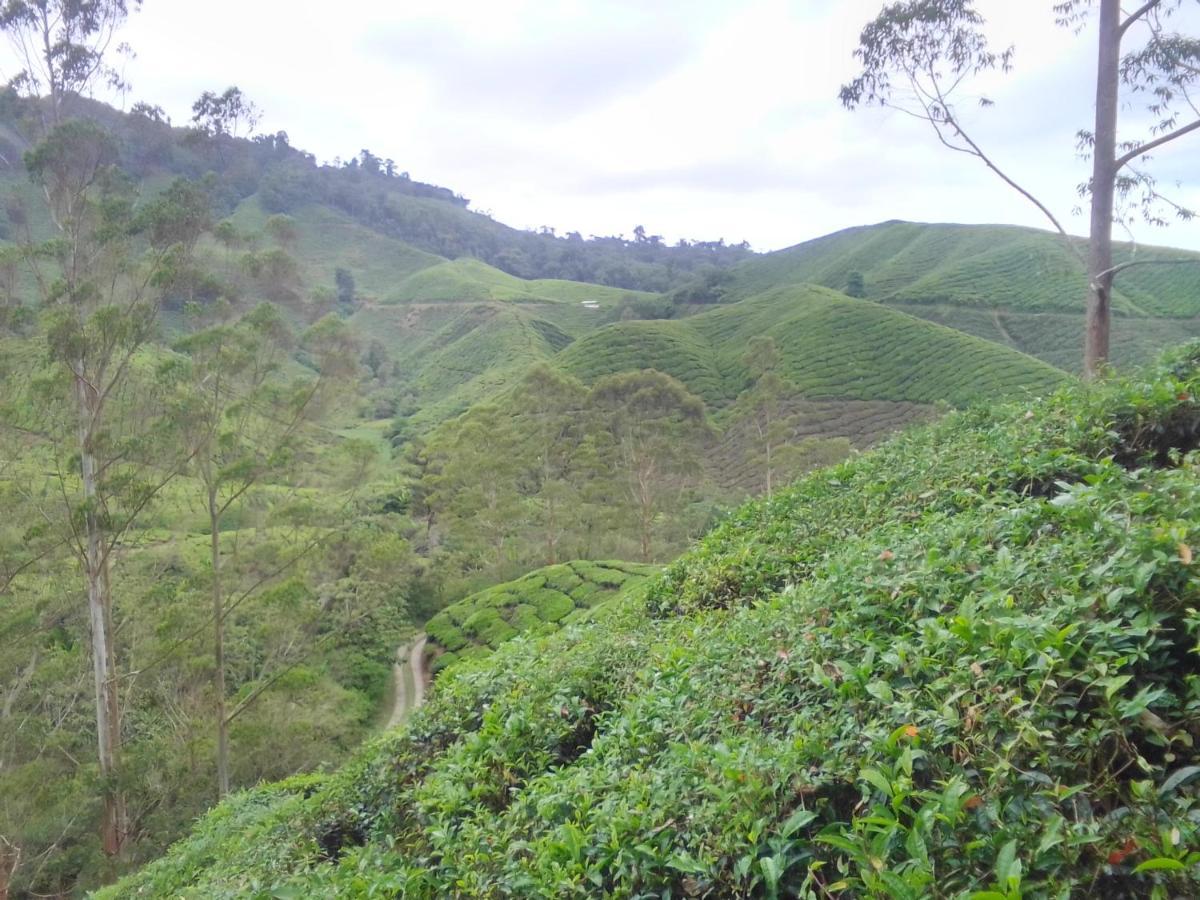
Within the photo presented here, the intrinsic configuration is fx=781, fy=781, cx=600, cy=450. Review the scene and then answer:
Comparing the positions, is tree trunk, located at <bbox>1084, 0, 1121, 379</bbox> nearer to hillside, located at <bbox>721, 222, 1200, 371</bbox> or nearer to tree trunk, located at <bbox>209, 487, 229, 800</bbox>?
tree trunk, located at <bbox>209, 487, 229, 800</bbox>

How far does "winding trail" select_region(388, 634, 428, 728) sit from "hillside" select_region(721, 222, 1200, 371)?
2532 cm

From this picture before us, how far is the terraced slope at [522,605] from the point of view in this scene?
18734 millimetres

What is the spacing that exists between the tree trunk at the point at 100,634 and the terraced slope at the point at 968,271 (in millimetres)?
30153

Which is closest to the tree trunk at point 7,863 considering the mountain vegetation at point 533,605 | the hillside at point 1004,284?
the mountain vegetation at point 533,605

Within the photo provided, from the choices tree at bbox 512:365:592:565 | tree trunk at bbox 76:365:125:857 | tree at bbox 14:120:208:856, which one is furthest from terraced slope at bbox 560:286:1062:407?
tree trunk at bbox 76:365:125:857

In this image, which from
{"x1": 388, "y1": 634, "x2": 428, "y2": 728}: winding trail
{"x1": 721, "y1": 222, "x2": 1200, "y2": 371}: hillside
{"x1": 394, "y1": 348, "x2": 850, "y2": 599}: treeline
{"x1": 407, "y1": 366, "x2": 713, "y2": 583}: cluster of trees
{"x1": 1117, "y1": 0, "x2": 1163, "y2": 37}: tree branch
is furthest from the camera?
{"x1": 721, "y1": 222, "x2": 1200, "y2": 371}: hillside

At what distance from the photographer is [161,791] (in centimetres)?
1364

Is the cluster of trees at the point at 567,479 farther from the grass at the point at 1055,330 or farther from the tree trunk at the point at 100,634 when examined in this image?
the grass at the point at 1055,330

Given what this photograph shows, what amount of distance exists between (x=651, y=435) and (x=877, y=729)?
1018 inches

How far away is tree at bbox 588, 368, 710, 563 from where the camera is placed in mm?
27469

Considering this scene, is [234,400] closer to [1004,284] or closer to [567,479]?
[567,479]

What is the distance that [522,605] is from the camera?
20000 millimetres

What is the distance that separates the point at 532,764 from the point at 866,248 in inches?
3375

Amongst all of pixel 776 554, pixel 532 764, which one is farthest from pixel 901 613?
pixel 776 554
